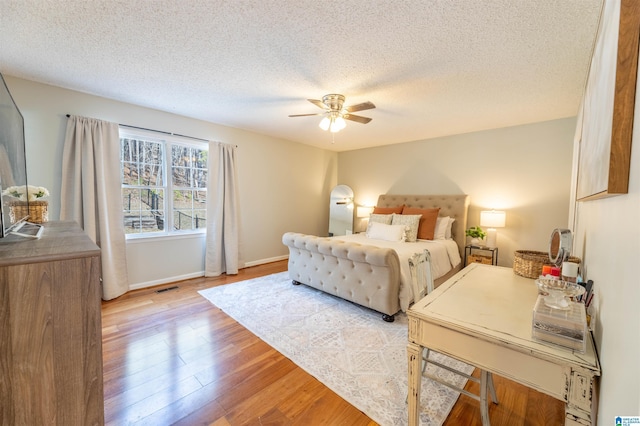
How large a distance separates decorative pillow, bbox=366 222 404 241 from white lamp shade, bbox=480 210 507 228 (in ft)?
3.95

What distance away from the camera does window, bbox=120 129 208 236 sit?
134 inches

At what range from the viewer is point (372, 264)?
2.56 metres

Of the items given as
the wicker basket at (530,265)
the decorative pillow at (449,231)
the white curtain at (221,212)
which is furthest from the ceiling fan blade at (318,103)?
the decorative pillow at (449,231)

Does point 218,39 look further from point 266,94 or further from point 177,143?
point 177,143

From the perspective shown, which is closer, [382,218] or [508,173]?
[508,173]

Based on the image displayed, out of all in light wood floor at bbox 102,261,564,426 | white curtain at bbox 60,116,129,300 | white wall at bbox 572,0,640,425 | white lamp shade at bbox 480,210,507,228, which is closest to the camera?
white wall at bbox 572,0,640,425

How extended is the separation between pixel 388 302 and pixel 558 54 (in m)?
2.49

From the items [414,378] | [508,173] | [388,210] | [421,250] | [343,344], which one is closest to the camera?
[414,378]

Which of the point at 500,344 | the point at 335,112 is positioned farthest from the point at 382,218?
the point at 500,344

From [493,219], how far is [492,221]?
32 millimetres

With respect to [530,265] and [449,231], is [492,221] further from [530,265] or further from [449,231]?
[530,265]

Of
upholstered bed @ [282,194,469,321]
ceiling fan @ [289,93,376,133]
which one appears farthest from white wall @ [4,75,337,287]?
ceiling fan @ [289,93,376,133]

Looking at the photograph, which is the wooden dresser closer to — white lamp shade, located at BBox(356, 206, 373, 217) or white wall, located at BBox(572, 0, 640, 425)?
white wall, located at BBox(572, 0, 640, 425)

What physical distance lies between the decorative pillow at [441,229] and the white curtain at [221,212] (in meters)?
3.26
